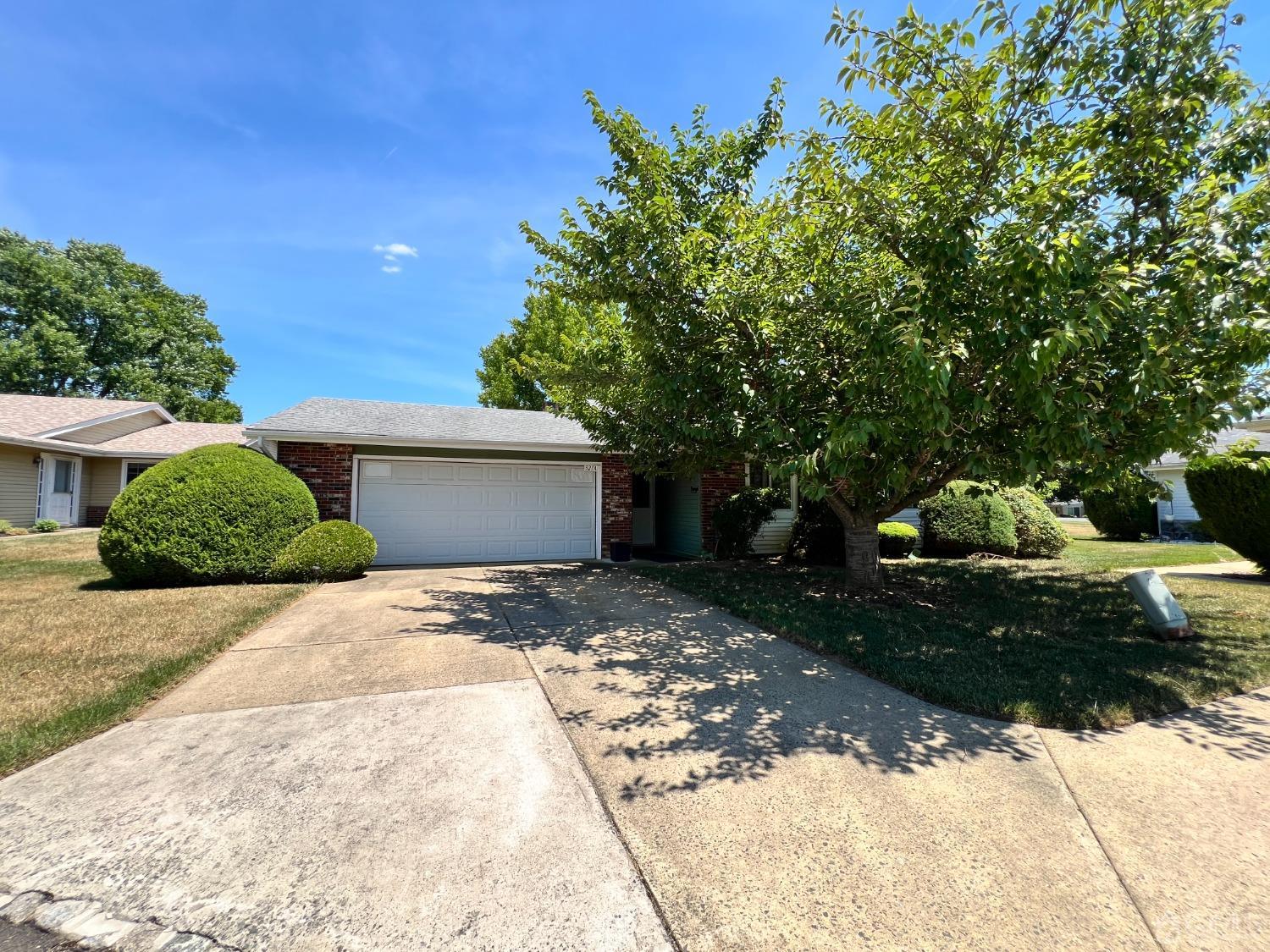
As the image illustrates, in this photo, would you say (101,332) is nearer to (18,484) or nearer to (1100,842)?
(18,484)

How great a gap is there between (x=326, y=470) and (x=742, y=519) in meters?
7.96

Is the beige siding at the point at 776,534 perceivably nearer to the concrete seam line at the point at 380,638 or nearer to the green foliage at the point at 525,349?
the concrete seam line at the point at 380,638

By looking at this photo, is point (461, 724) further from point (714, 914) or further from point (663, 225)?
point (663, 225)

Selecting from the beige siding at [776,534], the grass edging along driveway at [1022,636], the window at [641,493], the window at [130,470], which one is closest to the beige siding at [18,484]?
the window at [130,470]

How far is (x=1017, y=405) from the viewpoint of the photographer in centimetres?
→ 493

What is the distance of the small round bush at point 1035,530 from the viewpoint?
11.9 m

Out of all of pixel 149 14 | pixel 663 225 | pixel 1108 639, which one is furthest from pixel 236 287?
pixel 1108 639

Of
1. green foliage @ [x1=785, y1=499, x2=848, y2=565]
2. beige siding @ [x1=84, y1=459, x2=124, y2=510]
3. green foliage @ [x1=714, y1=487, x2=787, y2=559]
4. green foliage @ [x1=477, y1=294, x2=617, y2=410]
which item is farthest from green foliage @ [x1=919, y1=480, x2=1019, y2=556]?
beige siding @ [x1=84, y1=459, x2=124, y2=510]

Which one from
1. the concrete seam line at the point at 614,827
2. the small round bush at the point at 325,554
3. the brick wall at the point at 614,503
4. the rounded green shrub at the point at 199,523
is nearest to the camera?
the concrete seam line at the point at 614,827

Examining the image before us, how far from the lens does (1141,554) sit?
12.3 m

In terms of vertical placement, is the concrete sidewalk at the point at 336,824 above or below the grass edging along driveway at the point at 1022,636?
below

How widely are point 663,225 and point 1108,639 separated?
6.19 metres

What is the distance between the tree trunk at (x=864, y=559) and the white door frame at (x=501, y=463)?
18.0 feet

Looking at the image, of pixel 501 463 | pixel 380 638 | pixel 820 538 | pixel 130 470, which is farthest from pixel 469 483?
pixel 130 470
